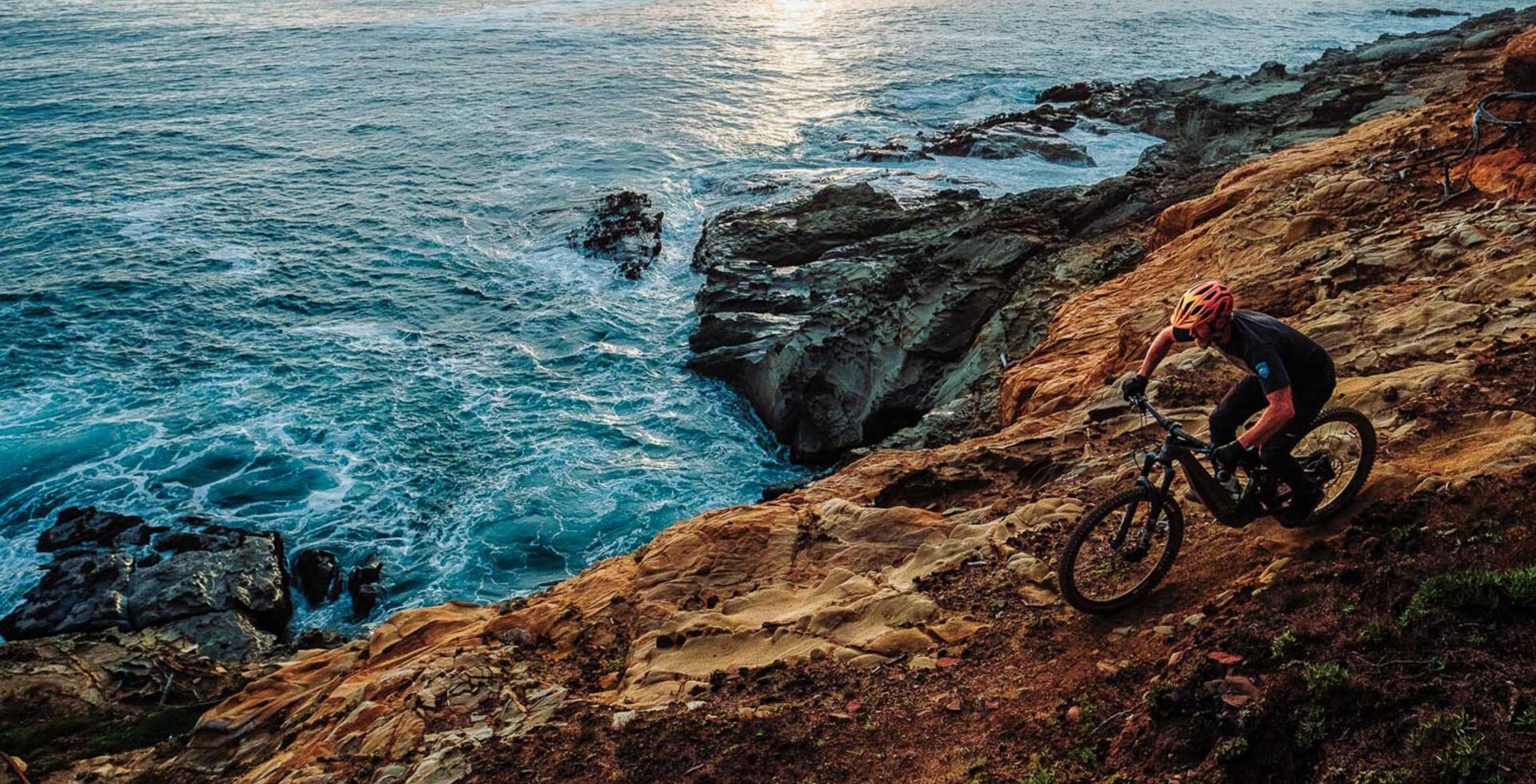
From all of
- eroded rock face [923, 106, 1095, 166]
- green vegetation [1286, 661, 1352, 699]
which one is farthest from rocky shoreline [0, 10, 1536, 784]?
eroded rock face [923, 106, 1095, 166]

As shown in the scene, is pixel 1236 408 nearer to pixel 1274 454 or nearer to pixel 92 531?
pixel 1274 454

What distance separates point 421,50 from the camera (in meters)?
66.1

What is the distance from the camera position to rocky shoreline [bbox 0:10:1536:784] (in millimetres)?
7602

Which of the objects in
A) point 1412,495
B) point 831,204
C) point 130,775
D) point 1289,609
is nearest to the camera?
Result: point 1289,609

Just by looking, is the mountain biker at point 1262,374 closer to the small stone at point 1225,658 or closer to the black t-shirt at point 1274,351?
the black t-shirt at point 1274,351

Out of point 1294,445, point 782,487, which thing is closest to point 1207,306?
point 1294,445

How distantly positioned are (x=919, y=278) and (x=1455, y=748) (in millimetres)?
18936

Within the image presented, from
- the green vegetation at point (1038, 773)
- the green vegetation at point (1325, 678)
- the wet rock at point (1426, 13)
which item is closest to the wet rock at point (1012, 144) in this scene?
the green vegetation at point (1325, 678)

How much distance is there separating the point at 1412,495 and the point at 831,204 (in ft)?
80.4

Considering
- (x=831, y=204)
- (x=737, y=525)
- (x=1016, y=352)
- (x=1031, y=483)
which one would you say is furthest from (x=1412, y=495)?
(x=831, y=204)

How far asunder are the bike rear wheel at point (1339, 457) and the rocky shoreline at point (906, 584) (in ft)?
1.16

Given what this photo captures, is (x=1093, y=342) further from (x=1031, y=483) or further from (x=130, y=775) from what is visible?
(x=130, y=775)

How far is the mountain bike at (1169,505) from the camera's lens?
7625 mm

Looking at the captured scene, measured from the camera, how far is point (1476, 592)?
20.5 feet
